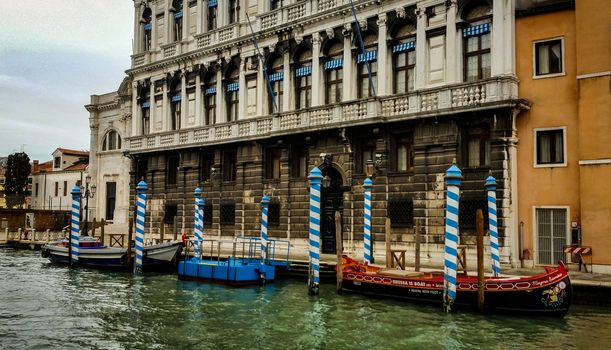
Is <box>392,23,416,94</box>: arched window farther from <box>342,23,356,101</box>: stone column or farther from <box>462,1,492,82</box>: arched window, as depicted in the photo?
<box>462,1,492,82</box>: arched window

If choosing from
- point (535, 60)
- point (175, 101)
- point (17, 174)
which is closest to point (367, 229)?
point (535, 60)

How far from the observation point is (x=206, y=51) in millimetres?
28922

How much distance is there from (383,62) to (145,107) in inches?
615

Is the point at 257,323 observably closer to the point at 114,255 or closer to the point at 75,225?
the point at 114,255

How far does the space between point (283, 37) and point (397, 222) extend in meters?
9.33

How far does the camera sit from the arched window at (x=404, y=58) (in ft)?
Answer: 70.8

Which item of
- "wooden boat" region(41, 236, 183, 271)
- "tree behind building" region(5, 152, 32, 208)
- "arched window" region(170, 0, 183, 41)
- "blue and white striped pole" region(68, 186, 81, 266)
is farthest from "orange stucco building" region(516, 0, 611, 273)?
"tree behind building" region(5, 152, 32, 208)

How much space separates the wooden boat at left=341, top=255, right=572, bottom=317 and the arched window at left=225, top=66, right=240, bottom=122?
13.5 meters

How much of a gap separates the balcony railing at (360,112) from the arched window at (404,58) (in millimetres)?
913

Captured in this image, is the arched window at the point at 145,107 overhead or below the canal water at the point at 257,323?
overhead

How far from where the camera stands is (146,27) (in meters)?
33.4

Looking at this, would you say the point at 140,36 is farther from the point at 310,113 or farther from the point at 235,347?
the point at 235,347

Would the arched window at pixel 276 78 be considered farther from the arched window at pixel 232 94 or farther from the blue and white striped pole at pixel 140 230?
the blue and white striped pole at pixel 140 230

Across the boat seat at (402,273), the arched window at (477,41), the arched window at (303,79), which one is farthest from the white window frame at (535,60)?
the arched window at (303,79)
